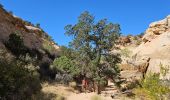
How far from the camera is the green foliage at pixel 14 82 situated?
23981 mm

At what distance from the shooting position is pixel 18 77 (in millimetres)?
26094

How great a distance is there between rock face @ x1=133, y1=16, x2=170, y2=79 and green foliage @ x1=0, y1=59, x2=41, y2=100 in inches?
704

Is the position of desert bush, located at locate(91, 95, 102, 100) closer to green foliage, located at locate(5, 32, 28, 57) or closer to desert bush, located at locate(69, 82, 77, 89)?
desert bush, located at locate(69, 82, 77, 89)

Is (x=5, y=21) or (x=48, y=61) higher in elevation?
(x=5, y=21)

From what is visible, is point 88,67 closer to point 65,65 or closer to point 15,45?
point 65,65

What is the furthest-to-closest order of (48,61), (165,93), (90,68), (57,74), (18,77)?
1. (48,61)
2. (57,74)
3. (90,68)
4. (18,77)
5. (165,93)

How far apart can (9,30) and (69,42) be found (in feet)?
52.3

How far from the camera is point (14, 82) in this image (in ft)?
82.8

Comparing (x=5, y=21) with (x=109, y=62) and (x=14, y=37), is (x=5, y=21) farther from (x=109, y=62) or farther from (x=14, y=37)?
(x=109, y=62)

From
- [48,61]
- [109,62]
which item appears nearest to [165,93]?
[109,62]

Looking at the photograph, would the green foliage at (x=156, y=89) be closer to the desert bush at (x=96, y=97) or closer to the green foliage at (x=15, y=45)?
the desert bush at (x=96, y=97)

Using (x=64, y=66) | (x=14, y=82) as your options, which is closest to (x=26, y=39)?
(x=64, y=66)

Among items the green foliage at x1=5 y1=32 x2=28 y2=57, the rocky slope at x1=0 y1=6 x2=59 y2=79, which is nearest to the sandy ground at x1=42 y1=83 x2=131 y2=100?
the rocky slope at x1=0 y1=6 x2=59 y2=79

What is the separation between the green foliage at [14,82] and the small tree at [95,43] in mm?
8514
